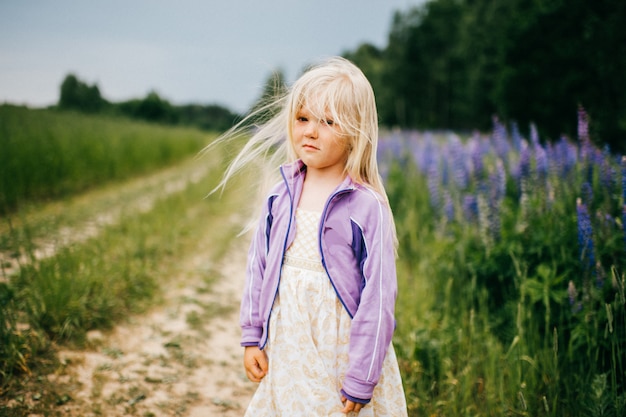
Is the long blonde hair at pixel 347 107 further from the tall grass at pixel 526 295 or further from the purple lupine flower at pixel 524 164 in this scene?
the purple lupine flower at pixel 524 164

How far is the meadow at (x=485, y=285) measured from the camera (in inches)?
87.3

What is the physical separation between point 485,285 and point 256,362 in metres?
2.11

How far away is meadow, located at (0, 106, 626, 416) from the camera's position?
2217 mm

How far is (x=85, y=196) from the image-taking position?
27.2 feet

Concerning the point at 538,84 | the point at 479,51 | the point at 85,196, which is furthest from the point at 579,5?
the point at 479,51

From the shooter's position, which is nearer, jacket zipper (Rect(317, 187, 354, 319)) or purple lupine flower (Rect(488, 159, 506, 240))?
jacket zipper (Rect(317, 187, 354, 319))

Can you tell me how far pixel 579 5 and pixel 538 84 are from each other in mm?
1960

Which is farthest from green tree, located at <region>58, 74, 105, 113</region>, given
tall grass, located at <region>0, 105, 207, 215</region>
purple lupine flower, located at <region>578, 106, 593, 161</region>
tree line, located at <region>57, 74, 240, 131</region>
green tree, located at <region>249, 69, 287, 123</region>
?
tree line, located at <region>57, 74, 240, 131</region>

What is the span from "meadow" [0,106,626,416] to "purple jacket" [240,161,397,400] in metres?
0.91

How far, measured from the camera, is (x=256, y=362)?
1672 millimetres

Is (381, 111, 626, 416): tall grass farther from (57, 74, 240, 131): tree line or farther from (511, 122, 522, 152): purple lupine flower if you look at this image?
(57, 74, 240, 131): tree line

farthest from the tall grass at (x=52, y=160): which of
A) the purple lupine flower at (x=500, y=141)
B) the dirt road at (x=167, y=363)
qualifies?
the purple lupine flower at (x=500, y=141)

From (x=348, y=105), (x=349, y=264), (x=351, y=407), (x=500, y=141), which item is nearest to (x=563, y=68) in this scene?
(x=500, y=141)

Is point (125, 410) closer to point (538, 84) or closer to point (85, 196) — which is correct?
point (85, 196)
